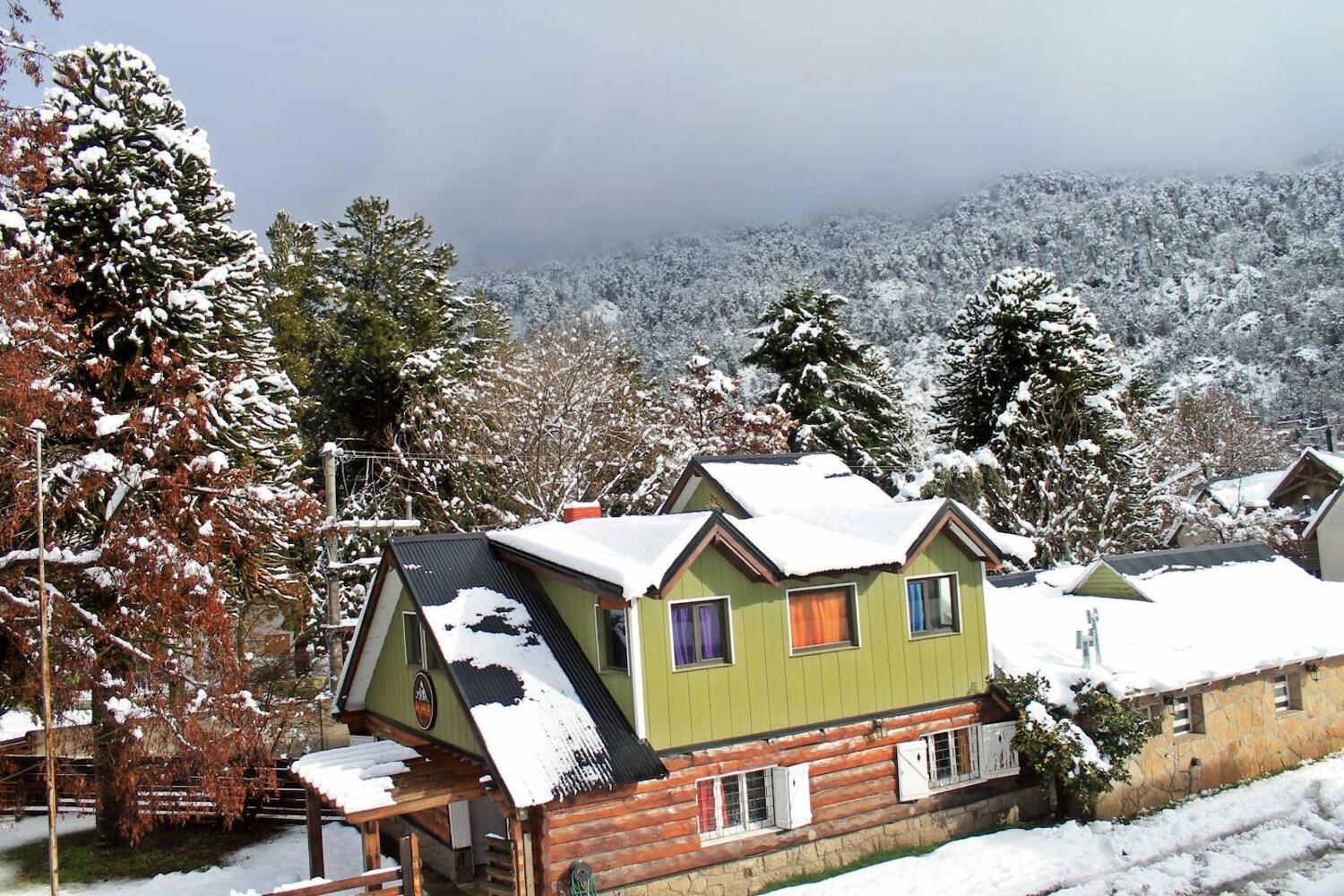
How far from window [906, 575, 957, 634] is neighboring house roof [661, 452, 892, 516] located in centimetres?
194

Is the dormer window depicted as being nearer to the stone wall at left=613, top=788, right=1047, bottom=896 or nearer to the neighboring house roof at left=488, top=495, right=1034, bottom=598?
the neighboring house roof at left=488, top=495, right=1034, bottom=598

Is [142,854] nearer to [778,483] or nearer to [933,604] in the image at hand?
[778,483]

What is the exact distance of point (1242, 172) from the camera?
539 ft

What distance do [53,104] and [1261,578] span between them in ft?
96.4

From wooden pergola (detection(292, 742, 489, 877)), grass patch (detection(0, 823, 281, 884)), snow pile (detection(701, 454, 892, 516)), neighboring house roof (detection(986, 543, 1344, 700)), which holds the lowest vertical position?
grass patch (detection(0, 823, 281, 884))

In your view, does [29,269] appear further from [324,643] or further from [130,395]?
[324,643]

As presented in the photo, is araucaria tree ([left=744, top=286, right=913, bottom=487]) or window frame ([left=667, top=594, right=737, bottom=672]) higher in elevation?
araucaria tree ([left=744, top=286, right=913, bottom=487])

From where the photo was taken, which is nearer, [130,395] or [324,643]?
[130,395]

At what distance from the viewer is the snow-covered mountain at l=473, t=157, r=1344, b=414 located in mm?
98062

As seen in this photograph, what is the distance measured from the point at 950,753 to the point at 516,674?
24.9 feet

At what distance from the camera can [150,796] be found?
58.9 ft

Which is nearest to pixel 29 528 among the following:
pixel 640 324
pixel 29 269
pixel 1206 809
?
pixel 29 269

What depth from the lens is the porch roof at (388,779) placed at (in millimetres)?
12154

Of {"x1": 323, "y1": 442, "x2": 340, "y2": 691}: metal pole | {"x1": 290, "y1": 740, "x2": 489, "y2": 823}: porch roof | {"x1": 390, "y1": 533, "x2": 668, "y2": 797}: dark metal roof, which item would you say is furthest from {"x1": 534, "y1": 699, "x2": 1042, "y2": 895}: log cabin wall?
{"x1": 323, "y1": 442, "x2": 340, "y2": 691}: metal pole
